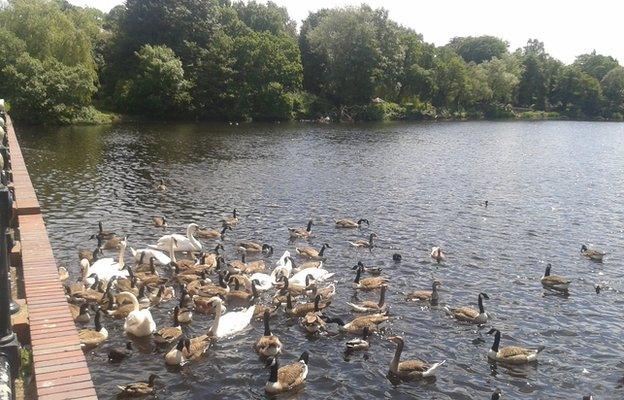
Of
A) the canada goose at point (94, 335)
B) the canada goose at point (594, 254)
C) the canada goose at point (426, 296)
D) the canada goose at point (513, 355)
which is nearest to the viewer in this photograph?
the canada goose at point (94, 335)

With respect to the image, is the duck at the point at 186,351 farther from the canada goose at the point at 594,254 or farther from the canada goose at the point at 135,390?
the canada goose at the point at 594,254

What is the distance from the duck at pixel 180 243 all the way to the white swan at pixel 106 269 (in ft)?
6.52

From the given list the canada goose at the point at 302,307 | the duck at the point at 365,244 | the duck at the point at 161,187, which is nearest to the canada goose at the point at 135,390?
the canada goose at the point at 302,307

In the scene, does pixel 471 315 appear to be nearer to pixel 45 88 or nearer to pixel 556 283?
pixel 556 283

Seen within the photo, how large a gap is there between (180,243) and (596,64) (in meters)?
165

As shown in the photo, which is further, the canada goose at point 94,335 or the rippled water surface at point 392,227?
the canada goose at point 94,335

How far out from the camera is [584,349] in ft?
48.7

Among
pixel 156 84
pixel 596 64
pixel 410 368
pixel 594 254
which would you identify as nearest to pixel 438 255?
pixel 594 254

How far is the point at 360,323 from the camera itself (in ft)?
49.9

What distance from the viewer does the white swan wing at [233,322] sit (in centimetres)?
1463

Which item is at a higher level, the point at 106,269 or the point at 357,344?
the point at 106,269

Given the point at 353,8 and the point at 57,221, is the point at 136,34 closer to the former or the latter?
the point at 353,8

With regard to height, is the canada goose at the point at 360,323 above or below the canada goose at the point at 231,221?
below

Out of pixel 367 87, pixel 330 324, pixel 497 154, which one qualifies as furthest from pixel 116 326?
pixel 367 87
